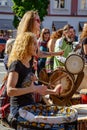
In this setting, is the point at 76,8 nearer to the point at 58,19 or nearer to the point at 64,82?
the point at 58,19

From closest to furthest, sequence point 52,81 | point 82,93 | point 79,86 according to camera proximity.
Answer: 1. point 82,93
2. point 52,81
3. point 79,86

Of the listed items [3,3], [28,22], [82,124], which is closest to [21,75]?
[28,22]

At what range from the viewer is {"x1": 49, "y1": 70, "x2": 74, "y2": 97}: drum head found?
666 centimetres

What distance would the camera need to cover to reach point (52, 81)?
665 cm

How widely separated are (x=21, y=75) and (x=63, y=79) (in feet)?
10.4

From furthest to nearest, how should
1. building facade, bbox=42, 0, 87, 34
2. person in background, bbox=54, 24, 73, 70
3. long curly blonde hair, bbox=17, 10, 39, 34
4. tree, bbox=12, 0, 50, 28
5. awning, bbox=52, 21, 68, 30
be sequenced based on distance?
1. building facade, bbox=42, 0, 87, 34
2. awning, bbox=52, 21, 68, 30
3. tree, bbox=12, 0, 50, 28
4. person in background, bbox=54, 24, 73, 70
5. long curly blonde hair, bbox=17, 10, 39, 34

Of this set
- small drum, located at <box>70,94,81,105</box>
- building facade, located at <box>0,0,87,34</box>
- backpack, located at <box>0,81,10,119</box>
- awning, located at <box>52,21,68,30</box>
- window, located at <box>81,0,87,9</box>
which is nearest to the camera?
backpack, located at <box>0,81,10,119</box>

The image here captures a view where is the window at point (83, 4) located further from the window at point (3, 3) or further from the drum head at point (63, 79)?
the drum head at point (63, 79)

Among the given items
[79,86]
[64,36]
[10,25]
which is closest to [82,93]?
[79,86]

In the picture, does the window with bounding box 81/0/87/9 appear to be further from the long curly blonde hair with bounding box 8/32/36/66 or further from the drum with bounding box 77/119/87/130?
the long curly blonde hair with bounding box 8/32/36/66

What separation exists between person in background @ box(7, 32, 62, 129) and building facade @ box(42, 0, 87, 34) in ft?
120

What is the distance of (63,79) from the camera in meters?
6.70

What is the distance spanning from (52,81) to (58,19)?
34.5 m

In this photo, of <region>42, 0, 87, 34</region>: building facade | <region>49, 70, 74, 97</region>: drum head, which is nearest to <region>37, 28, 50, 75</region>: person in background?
<region>49, 70, 74, 97</region>: drum head
